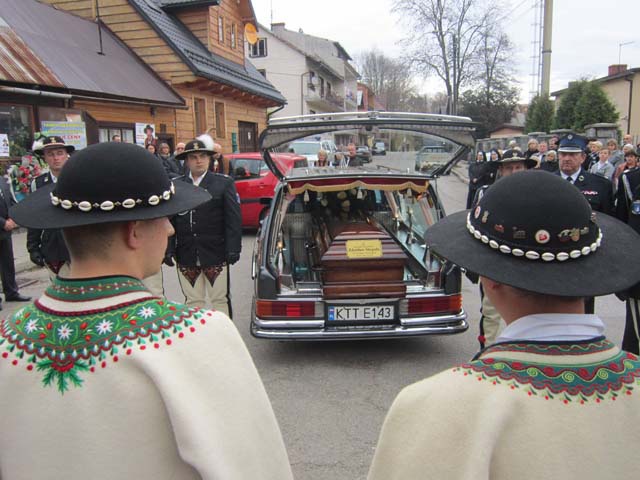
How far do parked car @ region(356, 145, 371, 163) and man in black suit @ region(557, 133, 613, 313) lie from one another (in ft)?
6.66

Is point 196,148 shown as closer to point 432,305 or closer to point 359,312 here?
point 359,312

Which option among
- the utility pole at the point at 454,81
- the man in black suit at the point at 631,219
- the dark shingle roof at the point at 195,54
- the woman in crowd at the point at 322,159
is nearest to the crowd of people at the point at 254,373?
the man in black suit at the point at 631,219

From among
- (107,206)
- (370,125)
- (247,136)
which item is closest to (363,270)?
(370,125)

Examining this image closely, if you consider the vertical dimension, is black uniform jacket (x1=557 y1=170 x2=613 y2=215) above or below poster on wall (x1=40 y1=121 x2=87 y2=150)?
below

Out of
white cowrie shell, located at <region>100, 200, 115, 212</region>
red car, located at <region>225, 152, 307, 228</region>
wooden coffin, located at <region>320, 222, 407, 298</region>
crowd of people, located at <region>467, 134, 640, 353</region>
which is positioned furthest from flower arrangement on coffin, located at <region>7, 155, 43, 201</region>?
white cowrie shell, located at <region>100, 200, 115, 212</region>

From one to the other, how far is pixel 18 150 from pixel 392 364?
10.1 metres

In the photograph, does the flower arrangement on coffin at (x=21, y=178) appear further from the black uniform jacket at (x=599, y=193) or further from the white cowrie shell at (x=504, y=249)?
the white cowrie shell at (x=504, y=249)

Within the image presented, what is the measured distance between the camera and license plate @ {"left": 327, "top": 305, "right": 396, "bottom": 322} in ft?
15.3

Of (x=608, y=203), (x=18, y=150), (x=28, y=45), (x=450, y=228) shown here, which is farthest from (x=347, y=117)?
(x=28, y=45)

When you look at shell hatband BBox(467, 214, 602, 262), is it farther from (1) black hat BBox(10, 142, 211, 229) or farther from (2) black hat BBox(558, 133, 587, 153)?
(2) black hat BBox(558, 133, 587, 153)

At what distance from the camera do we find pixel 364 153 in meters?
6.10

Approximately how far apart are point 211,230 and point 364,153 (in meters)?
2.19

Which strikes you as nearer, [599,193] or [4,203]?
[599,193]

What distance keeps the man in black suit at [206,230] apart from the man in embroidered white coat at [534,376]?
150 inches
